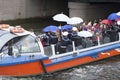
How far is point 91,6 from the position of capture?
29.2 metres

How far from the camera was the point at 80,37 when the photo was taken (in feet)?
57.6

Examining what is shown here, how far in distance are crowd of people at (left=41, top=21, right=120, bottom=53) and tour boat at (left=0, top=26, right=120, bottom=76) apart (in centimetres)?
42

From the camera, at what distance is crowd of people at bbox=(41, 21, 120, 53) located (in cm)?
1702

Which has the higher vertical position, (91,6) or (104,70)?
(91,6)

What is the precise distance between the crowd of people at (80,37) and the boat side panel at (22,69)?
5.05ft

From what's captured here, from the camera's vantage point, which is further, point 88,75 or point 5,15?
point 5,15

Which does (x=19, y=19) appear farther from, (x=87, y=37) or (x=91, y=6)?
(x=87, y=37)

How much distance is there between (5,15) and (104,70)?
14414 millimetres

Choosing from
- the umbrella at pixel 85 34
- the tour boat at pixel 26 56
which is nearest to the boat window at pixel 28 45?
the tour boat at pixel 26 56

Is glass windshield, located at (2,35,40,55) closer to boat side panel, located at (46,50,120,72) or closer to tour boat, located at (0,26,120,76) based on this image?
tour boat, located at (0,26,120,76)

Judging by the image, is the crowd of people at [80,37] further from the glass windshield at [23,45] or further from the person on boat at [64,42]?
the glass windshield at [23,45]

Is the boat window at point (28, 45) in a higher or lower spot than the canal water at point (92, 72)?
higher

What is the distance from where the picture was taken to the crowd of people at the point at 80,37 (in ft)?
55.8

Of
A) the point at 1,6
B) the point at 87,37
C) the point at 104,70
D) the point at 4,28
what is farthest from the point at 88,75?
the point at 1,6
